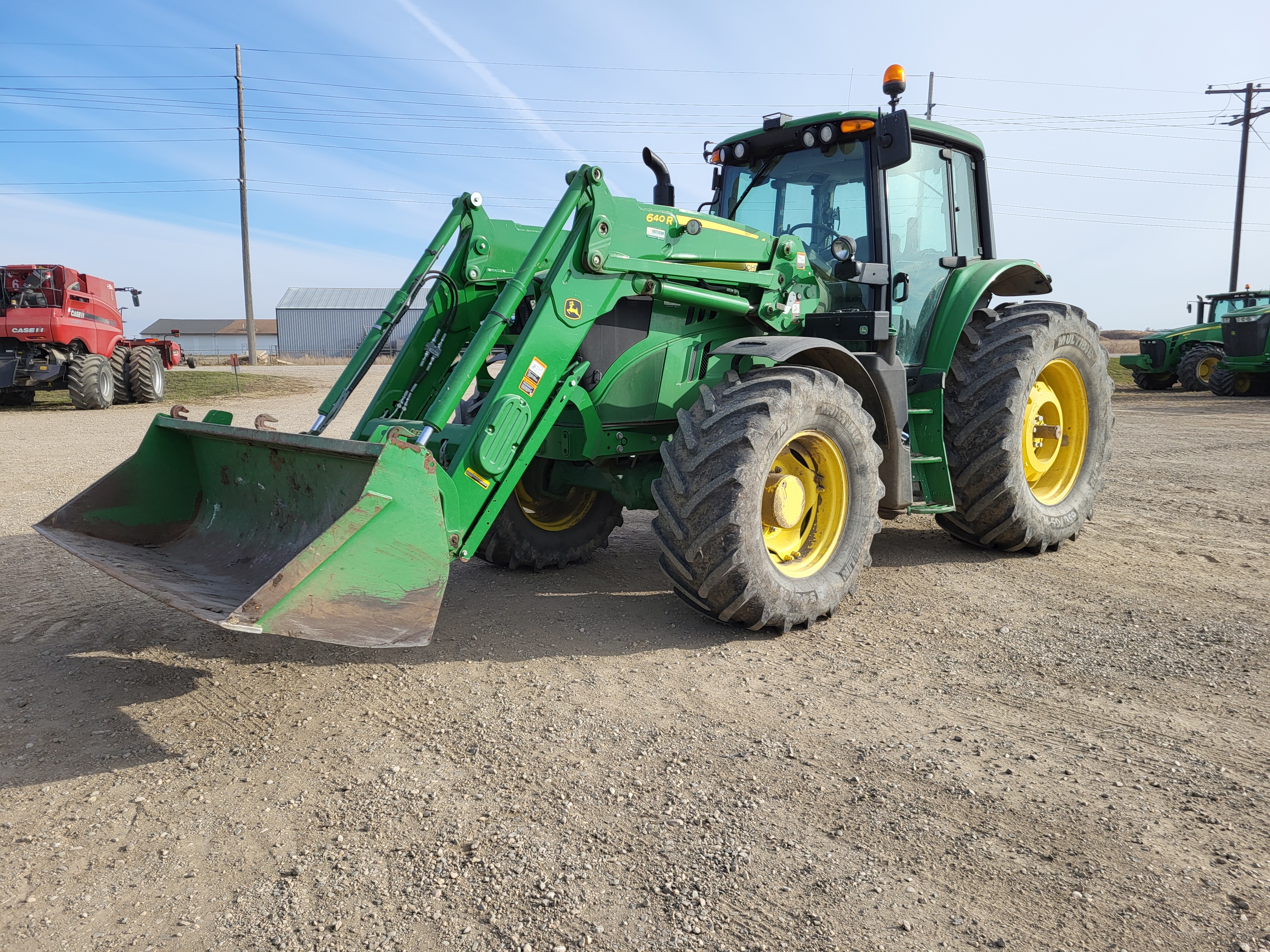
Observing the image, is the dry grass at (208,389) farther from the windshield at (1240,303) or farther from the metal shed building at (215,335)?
the metal shed building at (215,335)

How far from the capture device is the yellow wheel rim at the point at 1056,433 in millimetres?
6145

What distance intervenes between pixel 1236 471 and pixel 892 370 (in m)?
6.25

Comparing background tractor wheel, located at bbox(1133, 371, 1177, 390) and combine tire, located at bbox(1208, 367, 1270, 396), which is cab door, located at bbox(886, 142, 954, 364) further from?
background tractor wheel, located at bbox(1133, 371, 1177, 390)

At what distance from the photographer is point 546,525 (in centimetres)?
562

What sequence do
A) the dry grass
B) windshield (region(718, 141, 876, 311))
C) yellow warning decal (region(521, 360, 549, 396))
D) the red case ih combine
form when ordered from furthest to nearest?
the dry grass < the red case ih combine < windshield (region(718, 141, 876, 311)) < yellow warning decal (region(521, 360, 549, 396))

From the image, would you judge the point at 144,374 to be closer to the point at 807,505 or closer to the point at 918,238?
the point at 918,238

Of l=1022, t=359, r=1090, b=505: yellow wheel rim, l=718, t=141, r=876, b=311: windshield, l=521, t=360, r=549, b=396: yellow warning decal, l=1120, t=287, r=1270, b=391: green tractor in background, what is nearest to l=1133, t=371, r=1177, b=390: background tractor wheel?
l=1120, t=287, r=1270, b=391: green tractor in background

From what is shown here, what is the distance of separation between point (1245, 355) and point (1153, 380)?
10.7 ft

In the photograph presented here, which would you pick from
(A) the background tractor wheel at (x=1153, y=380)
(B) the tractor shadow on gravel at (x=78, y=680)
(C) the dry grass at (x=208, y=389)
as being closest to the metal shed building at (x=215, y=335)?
(C) the dry grass at (x=208, y=389)

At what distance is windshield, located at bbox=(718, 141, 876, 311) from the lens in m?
5.26

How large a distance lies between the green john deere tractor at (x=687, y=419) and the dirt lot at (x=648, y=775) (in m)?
0.44

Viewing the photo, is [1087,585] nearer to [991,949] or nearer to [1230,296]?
[991,949]

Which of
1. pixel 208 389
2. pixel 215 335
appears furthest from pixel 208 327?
pixel 208 389

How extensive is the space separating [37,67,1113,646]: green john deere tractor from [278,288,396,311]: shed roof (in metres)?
55.1
